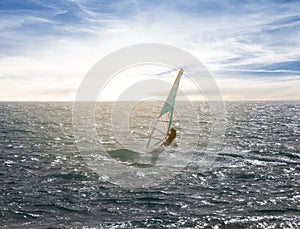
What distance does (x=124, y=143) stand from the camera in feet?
184

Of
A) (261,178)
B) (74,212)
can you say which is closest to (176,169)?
(261,178)

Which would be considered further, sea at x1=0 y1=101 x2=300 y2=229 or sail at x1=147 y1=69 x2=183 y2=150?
sail at x1=147 y1=69 x2=183 y2=150

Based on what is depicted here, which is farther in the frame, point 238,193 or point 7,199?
point 238,193

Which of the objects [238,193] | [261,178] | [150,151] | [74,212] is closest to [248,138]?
[150,151]

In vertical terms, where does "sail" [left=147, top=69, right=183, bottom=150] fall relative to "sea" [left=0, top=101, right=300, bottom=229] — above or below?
above

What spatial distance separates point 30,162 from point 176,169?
17735mm

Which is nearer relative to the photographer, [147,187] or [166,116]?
[147,187]

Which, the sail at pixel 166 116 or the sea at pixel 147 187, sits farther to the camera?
the sail at pixel 166 116

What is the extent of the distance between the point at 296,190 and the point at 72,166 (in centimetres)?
2404

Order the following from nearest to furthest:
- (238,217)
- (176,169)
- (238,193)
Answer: (238,217) → (238,193) → (176,169)

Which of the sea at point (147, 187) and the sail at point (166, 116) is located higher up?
the sail at point (166, 116)

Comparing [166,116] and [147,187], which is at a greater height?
[166,116]

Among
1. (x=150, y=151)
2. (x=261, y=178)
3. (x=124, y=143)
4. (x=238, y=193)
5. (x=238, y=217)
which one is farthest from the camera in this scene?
(x=124, y=143)

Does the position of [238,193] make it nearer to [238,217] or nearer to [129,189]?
[238,217]
